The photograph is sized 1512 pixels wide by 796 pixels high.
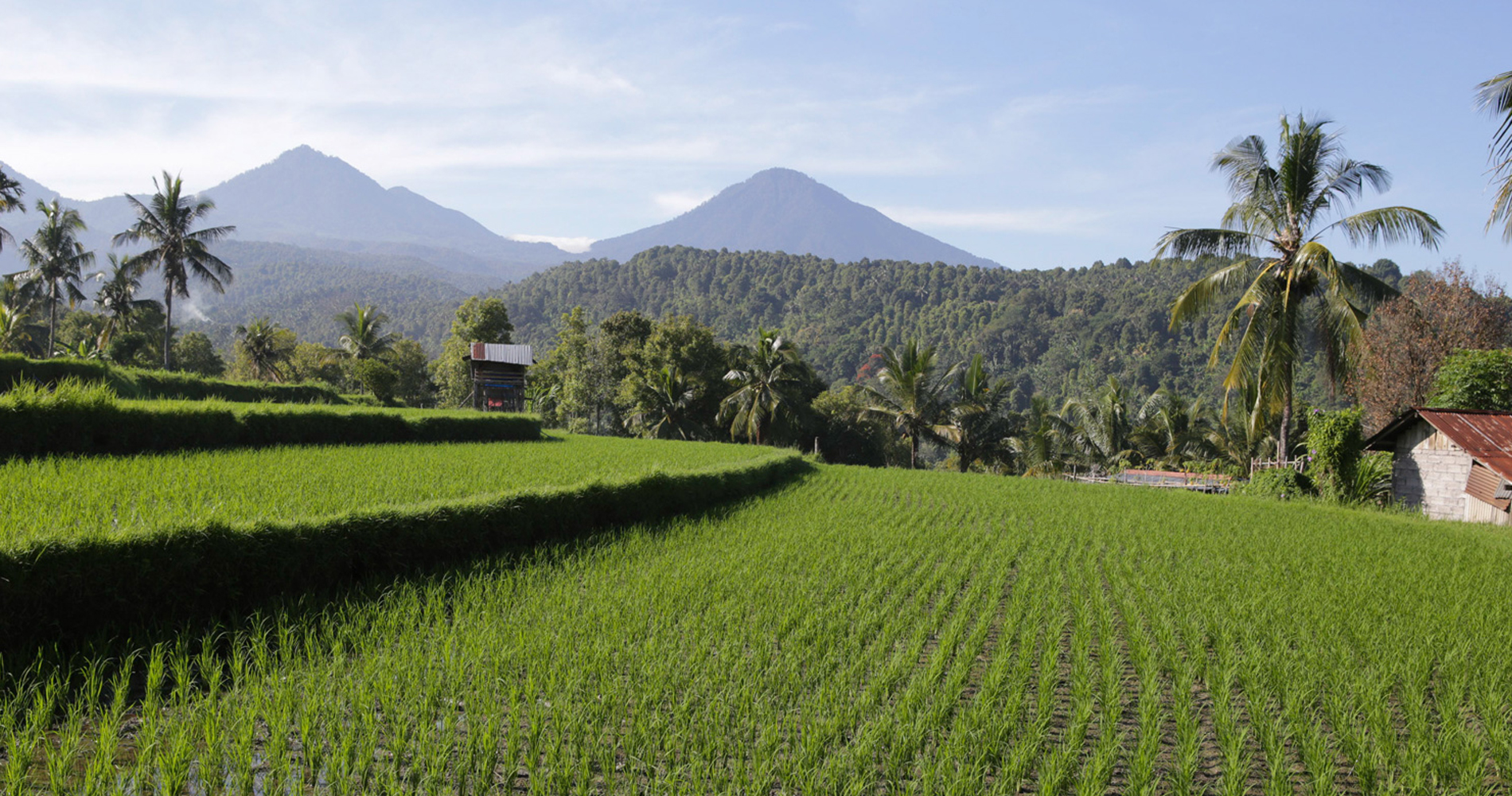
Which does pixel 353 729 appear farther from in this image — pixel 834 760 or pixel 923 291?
pixel 923 291

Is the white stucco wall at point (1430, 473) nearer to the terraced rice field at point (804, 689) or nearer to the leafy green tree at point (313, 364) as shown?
the terraced rice field at point (804, 689)

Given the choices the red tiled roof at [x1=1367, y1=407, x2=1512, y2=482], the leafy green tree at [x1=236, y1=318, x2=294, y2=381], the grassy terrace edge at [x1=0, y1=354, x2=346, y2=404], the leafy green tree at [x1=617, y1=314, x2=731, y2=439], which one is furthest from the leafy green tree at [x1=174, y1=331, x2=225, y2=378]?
the red tiled roof at [x1=1367, y1=407, x2=1512, y2=482]

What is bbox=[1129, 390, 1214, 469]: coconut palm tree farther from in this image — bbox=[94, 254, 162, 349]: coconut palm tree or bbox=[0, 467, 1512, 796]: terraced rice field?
bbox=[94, 254, 162, 349]: coconut palm tree

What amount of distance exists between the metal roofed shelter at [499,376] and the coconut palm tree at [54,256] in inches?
682

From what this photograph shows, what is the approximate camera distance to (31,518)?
5.36 metres

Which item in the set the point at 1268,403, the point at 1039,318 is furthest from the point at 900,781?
the point at 1039,318

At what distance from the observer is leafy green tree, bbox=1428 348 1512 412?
16766 millimetres

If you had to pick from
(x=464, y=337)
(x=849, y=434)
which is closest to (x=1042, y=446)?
(x=849, y=434)

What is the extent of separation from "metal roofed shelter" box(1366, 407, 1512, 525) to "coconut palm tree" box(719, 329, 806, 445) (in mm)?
17275

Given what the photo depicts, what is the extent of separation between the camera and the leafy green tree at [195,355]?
133ft

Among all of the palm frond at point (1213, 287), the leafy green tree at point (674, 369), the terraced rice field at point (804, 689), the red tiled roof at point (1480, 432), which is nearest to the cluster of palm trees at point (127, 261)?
Answer: the leafy green tree at point (674, 369)

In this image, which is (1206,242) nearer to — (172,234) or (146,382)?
(146,382)

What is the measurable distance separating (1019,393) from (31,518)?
55693 mm

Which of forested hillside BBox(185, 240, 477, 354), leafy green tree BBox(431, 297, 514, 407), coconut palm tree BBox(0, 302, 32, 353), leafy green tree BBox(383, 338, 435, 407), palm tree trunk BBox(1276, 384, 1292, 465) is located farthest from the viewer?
forested hillside BBox(185, 240, 477, 354)
